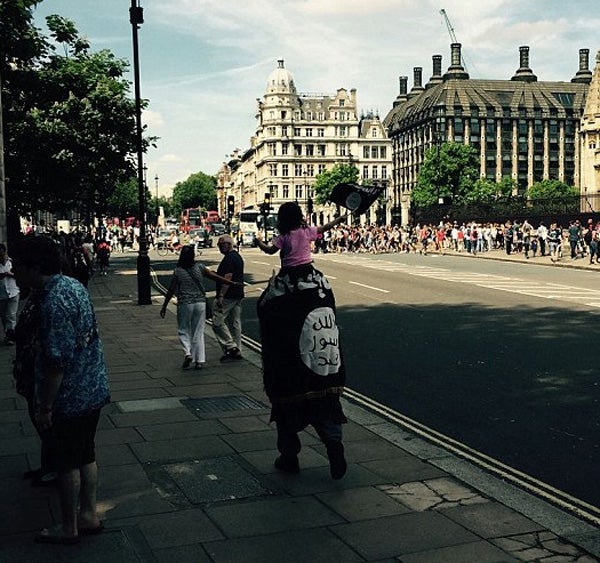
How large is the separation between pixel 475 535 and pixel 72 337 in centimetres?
260

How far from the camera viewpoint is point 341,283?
81.4ft

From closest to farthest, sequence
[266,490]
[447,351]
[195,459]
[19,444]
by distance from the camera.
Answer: [266,490], [195,459], [19,444], [447,351]

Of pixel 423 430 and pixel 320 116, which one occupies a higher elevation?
pixel 320 116

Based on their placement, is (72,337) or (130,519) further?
(130,519)

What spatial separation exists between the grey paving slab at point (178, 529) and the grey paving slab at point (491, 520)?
1.51 m

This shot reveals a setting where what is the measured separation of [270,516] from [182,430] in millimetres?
2366

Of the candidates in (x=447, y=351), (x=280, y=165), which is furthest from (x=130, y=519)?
(x=280, y=165)

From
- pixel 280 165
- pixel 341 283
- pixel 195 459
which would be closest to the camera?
pixel 195 459

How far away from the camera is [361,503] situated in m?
5.17

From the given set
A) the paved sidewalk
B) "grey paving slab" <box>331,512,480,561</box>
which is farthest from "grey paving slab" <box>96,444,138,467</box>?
"grey paving slab" <box>331,512,480,561</box>

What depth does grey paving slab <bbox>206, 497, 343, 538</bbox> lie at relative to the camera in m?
4.73

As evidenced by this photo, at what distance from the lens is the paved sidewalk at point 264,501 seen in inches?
174

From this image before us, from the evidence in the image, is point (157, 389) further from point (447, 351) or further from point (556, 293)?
point (556, 293)

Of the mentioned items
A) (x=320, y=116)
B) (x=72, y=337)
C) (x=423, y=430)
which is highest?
(x=320, y=116)
